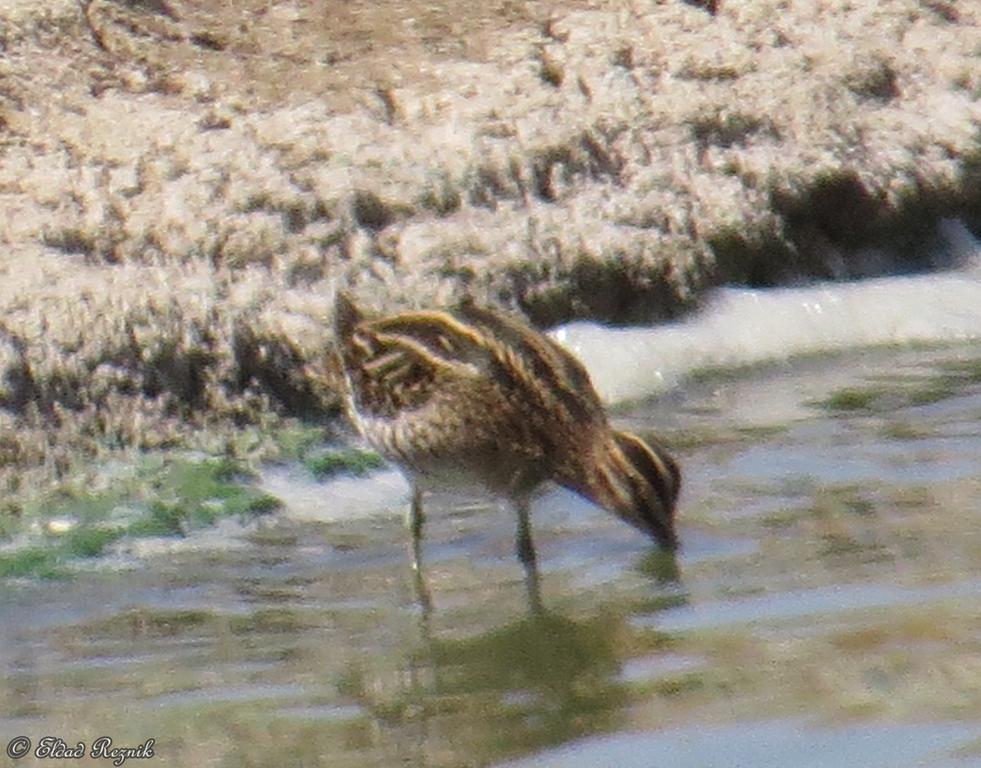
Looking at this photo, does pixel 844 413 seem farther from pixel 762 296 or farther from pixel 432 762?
pixel 432 762

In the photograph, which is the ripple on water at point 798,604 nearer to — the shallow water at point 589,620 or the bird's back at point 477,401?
the shallow water at point 589,620

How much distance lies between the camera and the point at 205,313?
8.39 meters

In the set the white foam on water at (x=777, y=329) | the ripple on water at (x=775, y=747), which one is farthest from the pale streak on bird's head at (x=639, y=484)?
the white foam on water at (x=777, y=329)

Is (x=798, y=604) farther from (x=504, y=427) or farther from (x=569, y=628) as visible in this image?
(x=504, y=427)

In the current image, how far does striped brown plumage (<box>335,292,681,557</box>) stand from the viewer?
717 centimetres

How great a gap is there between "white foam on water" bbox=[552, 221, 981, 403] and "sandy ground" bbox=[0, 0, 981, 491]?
142mm

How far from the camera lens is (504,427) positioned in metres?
7.38

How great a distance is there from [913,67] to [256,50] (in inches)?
111

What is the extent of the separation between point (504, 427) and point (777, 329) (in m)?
2.58

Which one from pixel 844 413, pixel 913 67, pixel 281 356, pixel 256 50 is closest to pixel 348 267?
pixel 281 356

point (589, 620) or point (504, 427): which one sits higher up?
point (504, 427)

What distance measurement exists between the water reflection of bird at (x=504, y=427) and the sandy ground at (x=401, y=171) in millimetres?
913

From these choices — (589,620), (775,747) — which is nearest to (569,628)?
(589,620)

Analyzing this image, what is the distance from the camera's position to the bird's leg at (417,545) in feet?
22.9
